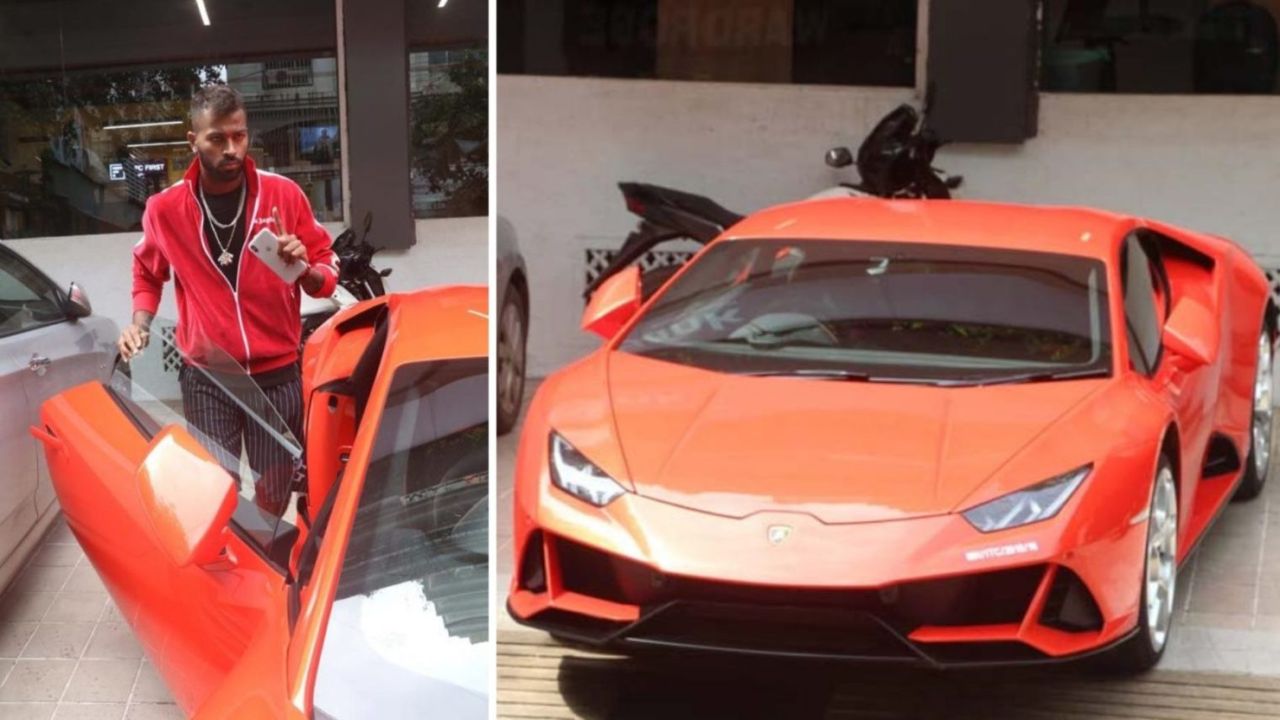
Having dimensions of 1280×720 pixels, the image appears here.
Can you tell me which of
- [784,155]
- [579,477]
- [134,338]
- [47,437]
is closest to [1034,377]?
[579,477]

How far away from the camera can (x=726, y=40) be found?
190 inches

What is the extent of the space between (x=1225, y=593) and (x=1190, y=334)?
1.49 ft

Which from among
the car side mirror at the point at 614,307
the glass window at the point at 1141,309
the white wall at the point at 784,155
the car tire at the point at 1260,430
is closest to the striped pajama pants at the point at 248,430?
the car side mirror at the point at 614,307

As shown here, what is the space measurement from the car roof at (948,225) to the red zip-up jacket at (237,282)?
4.13ft

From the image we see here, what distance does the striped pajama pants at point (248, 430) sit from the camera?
217 centimetres

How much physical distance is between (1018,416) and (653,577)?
2.05 feet

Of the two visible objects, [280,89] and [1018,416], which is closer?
[280,89]

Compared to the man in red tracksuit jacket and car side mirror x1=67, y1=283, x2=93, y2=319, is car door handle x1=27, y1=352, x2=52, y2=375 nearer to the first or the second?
car side mirror x1=67, y1=283, x2=93, y2=319

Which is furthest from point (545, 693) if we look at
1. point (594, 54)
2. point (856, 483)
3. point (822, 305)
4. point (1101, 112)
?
point (1101, 112)

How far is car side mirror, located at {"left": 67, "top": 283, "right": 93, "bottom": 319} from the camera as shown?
2.55 m

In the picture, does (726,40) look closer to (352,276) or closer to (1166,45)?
(1166,45)

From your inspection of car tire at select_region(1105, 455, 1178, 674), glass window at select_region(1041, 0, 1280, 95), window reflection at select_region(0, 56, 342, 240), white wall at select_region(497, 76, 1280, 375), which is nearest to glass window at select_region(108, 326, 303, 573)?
window reflection at select_region(0, 56, 342, 240)

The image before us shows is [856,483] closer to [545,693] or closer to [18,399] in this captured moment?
[545,693]

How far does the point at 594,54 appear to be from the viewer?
15.4ft
